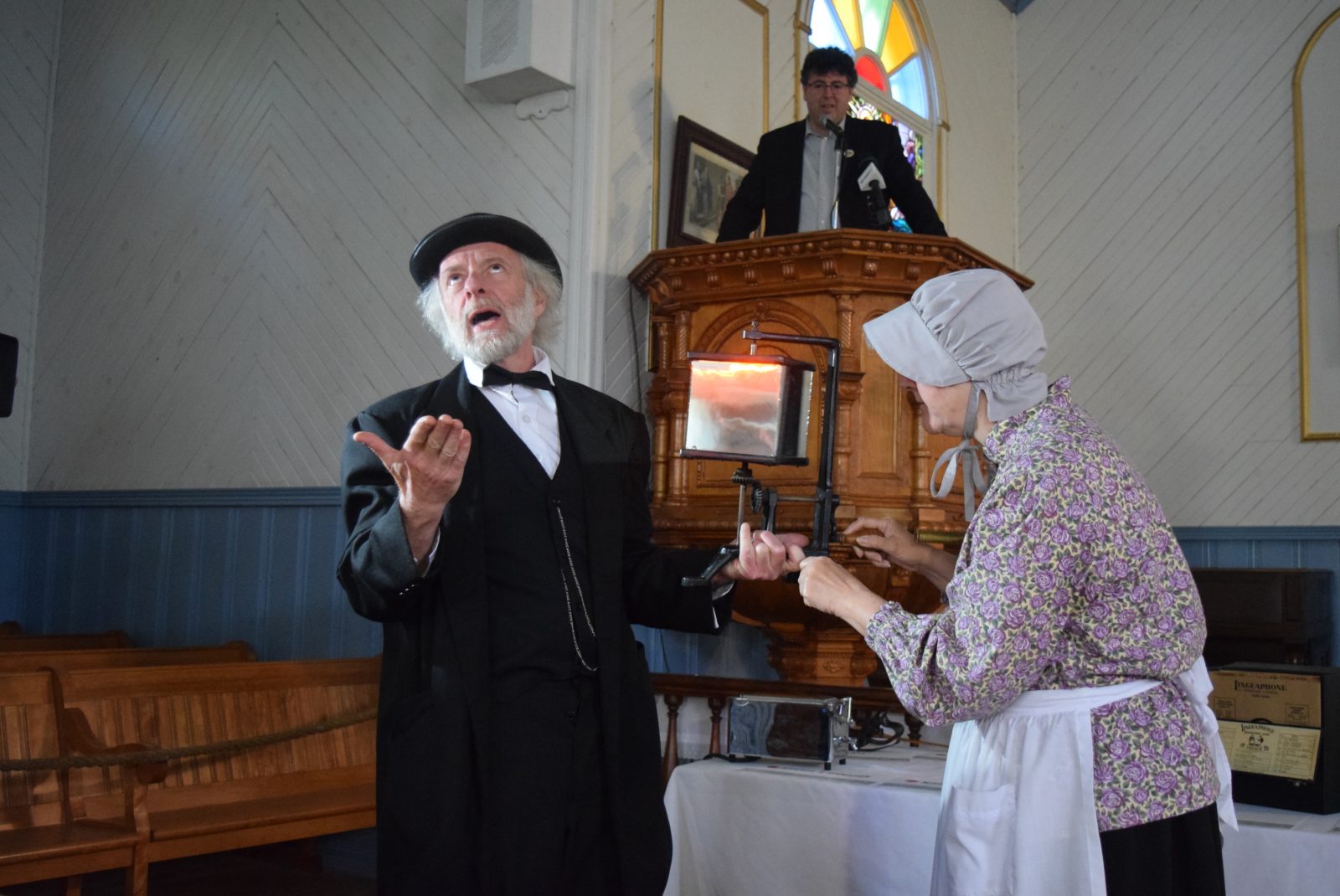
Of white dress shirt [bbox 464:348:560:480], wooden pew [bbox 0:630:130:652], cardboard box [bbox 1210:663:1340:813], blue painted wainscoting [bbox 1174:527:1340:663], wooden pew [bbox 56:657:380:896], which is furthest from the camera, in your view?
blue painted wainscoting [bbox 1174:527:1340:663]

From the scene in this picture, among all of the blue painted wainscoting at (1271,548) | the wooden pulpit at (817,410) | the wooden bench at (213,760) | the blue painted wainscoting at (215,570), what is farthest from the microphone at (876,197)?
the blue painted wainscoting at (1271,548)

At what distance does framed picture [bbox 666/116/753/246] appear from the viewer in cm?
527

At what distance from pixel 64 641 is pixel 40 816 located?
6.79 feet

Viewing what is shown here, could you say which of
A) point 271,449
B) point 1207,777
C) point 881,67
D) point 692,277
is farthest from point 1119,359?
point 1207,777

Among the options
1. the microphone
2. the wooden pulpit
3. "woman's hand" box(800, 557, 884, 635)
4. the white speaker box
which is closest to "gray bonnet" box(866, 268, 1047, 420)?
"woman's hand" box(800, 557, 884, 635)

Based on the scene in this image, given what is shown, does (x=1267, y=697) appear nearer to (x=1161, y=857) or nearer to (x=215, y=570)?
(x=1161, y=857)

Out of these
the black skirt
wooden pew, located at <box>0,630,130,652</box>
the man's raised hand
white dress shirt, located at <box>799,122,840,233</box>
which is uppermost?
white dress shirt, located at <box>799,122,840,233</box>

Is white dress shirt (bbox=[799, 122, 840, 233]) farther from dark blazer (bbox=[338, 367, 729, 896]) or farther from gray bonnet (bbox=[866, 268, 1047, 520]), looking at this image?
gray bonnet (bbox=[866, 268, 1047, 520])

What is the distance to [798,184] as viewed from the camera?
501 centimetres

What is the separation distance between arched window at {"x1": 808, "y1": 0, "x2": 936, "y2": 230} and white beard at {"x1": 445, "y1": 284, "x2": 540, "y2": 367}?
510cm

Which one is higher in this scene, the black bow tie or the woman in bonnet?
the black bow tie

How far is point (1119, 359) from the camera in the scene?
26.3ft

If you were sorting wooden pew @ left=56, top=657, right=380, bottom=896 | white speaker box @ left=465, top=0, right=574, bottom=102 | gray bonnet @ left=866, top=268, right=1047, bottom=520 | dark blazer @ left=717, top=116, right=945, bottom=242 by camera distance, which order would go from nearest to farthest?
gray bonnet @ left=866, top=268, right=1047, bottom=520, wooden pew @ left=56, top=657, right=380, bottom=896, white speaker box @ left=465, top=0, right=574, bottom=102, dark blazer @ left=717, top=116, right=945, bottom=242

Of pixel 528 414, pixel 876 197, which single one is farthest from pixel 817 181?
pixel 528 414
